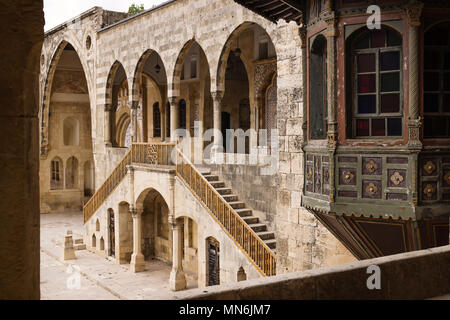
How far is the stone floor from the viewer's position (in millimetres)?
14859

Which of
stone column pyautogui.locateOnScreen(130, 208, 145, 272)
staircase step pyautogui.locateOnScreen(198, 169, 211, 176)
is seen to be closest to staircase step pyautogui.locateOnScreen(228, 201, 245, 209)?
staircase step pyautogui.locateOnScreen(198, 169, 211, 176)

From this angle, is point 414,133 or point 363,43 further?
point 363,43

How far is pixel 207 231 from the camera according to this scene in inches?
517

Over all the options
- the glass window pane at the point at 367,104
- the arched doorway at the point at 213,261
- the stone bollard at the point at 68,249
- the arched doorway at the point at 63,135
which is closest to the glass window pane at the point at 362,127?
the glass window pane at the point at 367,104

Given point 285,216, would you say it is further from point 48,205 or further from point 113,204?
point 48,205

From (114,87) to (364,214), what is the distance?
59.3ft

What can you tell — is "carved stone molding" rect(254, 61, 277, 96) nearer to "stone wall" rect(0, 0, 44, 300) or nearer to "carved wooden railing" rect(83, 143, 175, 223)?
"carved wooden railing" rect(83, 143, 175, 223)

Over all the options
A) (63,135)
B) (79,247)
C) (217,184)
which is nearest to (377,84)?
(217,184)

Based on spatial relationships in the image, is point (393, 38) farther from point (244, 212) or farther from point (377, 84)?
point (244, 212)

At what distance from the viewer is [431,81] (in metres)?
5.71

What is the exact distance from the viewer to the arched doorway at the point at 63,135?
28.9 m

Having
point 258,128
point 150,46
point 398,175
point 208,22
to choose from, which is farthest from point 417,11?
point 150,46

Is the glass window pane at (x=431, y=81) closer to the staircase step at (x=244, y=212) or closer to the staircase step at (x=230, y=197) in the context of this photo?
the staircase step at (x=244, y=212)

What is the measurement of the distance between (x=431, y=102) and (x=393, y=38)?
2.87 ft
